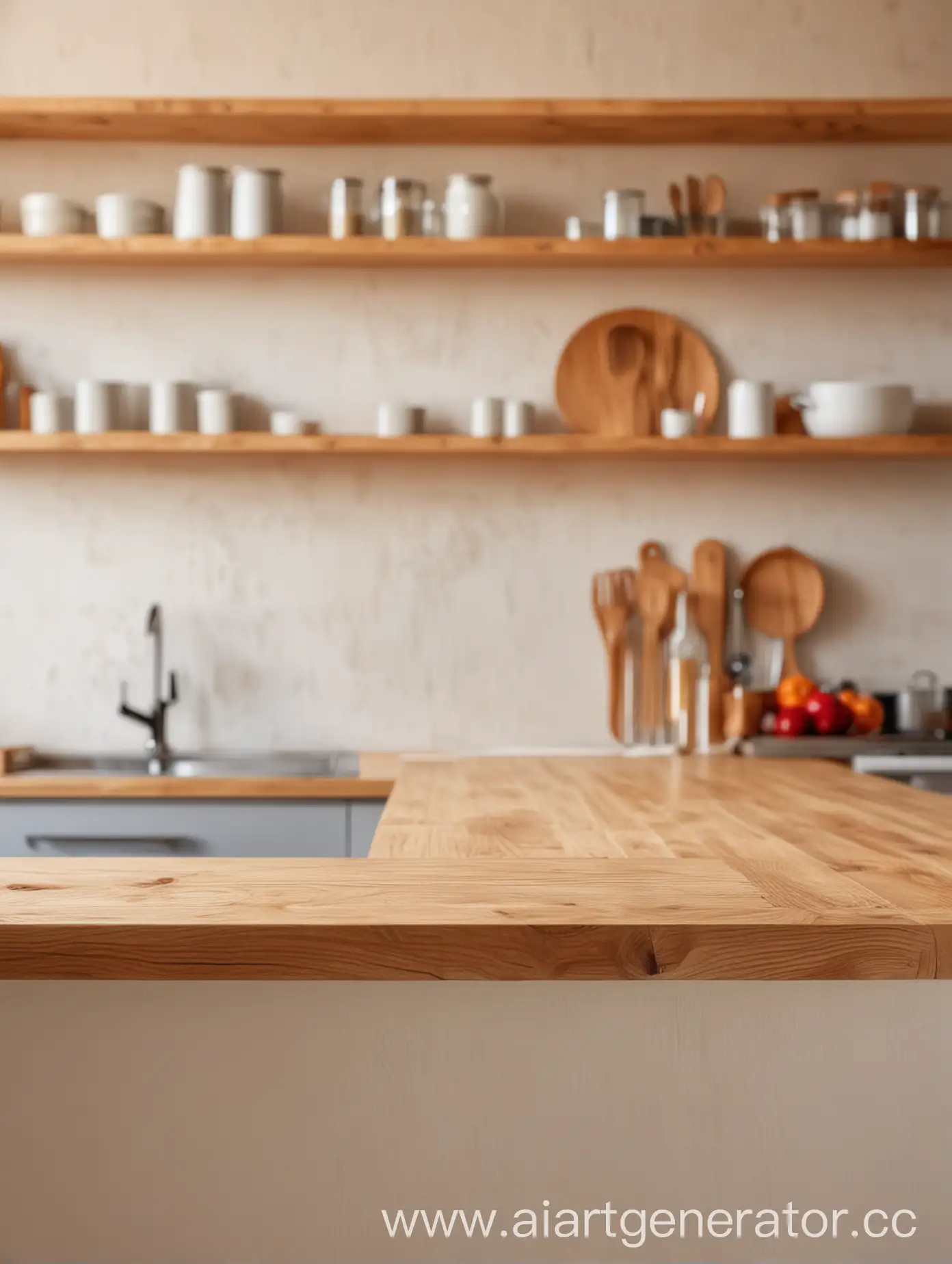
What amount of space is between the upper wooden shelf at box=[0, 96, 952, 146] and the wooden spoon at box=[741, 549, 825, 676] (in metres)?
1.06

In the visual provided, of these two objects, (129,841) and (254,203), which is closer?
(129,841)

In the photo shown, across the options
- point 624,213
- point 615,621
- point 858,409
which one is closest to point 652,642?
point 615,621

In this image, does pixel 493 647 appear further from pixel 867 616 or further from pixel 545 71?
pixel 545 71

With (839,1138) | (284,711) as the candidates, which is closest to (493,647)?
(284,711)

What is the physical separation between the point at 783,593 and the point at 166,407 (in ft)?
5.30

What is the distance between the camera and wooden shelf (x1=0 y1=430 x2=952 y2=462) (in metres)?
3.20

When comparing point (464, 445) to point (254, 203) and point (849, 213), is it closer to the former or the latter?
point (254, 203)

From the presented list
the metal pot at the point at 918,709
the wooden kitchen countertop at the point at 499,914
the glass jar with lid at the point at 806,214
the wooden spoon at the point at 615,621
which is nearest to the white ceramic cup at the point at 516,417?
the wooden spoon at the point at 615,621

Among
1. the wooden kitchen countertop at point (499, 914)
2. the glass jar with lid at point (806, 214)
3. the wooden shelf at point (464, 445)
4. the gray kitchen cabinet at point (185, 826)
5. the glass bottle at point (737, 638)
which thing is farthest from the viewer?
the glass bottle at point (737, 638)

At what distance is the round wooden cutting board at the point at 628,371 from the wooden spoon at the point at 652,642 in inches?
15.3

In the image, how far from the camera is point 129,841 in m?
2.96

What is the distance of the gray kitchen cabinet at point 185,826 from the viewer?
2.96 metres

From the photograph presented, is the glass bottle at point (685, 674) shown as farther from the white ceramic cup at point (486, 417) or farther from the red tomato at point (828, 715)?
the white ceramic cup at point (486, 417)

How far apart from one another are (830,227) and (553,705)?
1.38 m
